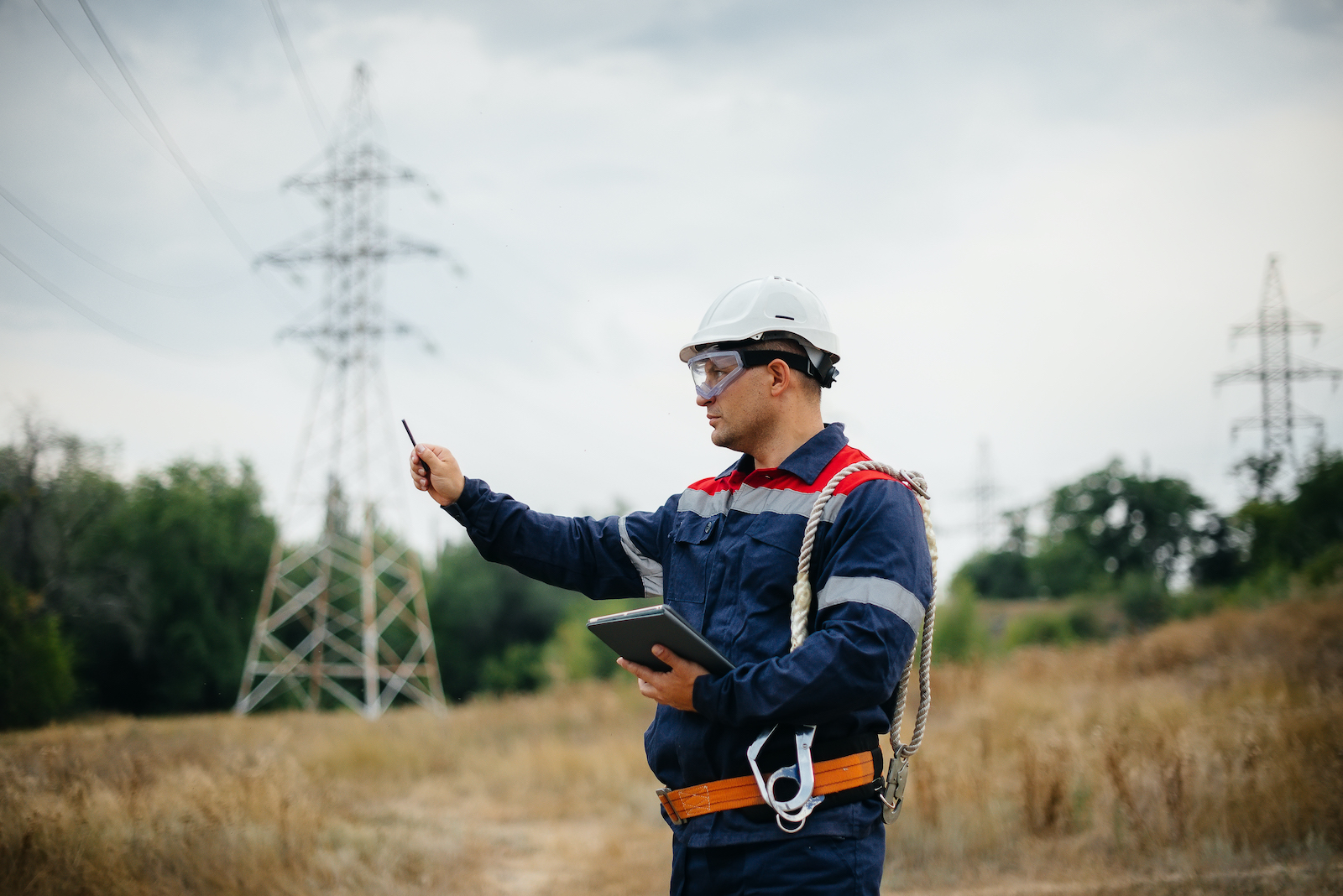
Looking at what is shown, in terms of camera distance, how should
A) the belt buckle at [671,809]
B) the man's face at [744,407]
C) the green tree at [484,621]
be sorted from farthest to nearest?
the green tree at [484,621] → the man's face at [744,407] → the belt buckle at [671,809]

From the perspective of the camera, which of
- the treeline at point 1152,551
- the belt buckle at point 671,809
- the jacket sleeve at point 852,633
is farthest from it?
the treeline at point 1152,551

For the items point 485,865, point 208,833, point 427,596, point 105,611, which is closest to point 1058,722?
point 485,865

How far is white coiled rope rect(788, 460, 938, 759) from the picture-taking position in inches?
105

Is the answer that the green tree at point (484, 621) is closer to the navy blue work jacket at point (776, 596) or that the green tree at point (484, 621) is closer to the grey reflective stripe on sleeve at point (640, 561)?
the grey reflective stripe on sleeve at point (640, 561)

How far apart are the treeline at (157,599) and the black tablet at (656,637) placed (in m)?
5.56

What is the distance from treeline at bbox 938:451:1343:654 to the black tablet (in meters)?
19.3

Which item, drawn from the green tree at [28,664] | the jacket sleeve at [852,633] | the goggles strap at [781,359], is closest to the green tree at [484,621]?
the green tree at [28,664]

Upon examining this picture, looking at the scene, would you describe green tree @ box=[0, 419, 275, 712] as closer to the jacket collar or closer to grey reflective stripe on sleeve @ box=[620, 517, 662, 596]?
grey reflective stripe on sleeve @ box=[620, 517, 662, 596]

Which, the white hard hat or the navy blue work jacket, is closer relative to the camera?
the navy blue work jacket

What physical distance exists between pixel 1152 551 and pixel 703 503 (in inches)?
1811

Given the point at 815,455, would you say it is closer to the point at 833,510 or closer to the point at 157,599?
the point at 833,510

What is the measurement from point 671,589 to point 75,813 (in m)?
4.35

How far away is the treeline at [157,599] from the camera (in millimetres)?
7004

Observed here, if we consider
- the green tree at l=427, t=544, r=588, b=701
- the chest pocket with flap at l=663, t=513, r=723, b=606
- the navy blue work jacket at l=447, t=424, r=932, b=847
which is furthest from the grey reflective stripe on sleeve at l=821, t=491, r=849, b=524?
the green tree at l=427, t=544, r=588, b=701
